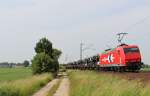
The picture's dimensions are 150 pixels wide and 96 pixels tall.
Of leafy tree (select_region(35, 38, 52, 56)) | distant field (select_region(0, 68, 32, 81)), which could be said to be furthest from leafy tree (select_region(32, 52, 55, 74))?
leafy tree (select_region(35, 38, 52, 56))

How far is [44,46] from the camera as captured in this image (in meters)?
104

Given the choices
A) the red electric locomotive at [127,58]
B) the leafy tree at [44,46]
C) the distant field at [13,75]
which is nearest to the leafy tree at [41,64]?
the distant field at [13,75]

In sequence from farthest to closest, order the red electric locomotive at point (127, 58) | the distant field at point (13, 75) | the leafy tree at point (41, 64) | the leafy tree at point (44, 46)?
the leafy tree at point (44, 46) < the leafy tree at point (41, 64) < the distant field at point (13, 75) < the red electric locomotive at point (127, 58)

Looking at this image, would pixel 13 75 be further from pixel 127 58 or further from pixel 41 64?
pixel 127 58

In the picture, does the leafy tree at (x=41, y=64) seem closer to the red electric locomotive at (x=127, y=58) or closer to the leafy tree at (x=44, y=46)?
the leafy tree at (x=44, y=46)

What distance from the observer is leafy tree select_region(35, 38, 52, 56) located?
103562mm

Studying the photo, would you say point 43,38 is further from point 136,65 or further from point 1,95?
point 1,95

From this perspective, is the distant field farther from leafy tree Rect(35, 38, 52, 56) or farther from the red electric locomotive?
the red electric locomotive

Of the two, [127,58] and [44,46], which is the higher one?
[44,46]

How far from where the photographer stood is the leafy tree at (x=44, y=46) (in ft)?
340

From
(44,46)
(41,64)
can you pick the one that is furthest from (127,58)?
(44,46)

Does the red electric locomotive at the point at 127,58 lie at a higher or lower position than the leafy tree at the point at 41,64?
lower

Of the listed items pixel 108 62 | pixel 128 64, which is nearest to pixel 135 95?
pixel 128 64

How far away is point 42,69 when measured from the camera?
87.0 metres
